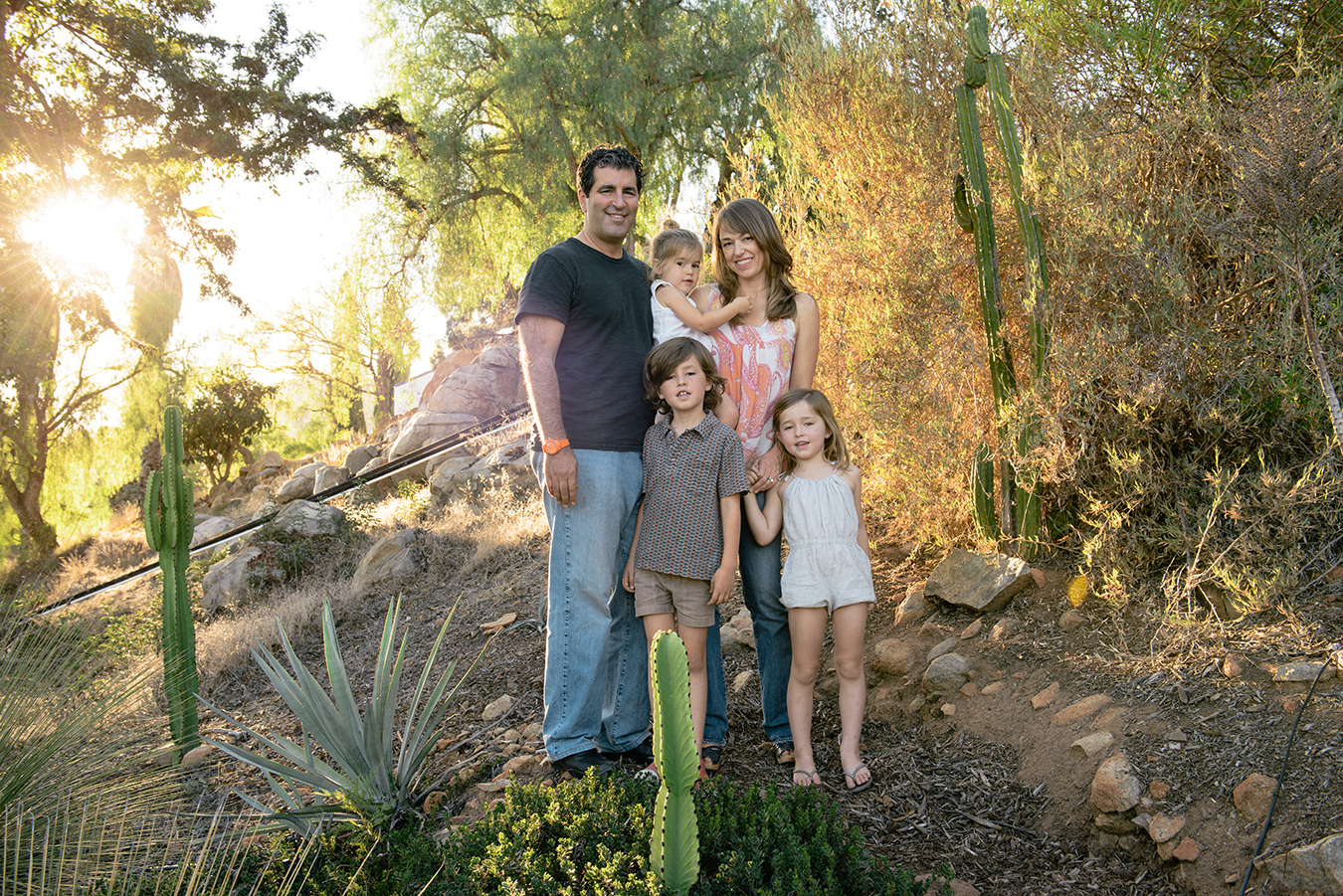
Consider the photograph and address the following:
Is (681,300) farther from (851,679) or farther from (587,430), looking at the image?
(851,679)

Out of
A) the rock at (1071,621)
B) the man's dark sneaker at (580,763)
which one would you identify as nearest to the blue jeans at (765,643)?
the man's dark sneaker at (580,763)

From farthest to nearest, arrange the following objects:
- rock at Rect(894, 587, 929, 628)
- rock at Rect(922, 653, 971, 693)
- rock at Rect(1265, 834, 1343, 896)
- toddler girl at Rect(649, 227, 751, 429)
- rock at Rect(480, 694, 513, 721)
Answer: rock at Rect(480, 694, 513, 721), rock at Rect(894, 587, 929, 628), rock at Rect(922, 653, 971, 693), toddler girl at Rect(649, 227, 751, 429), rock at Rect(1265, 834, 1343, 896)

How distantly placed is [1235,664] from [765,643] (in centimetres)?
160

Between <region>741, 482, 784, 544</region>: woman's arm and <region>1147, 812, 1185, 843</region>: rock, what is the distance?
1442 millimetres

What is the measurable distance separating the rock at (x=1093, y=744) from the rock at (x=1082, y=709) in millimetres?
125

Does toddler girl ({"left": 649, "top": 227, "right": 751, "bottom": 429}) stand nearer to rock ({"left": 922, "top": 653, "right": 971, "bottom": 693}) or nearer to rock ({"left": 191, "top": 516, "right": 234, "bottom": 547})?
rock ({"left": 922, "top": 653, "right": 971, "bottom": 693})

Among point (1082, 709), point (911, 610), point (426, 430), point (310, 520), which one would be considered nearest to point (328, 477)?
point (426, 430)

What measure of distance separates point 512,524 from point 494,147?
11.2m

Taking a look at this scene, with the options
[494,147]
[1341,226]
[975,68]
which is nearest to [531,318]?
[975,68]

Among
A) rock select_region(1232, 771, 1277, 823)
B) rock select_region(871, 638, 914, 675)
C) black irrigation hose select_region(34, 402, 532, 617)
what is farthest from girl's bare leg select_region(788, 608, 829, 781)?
black irrigation hose select_region(34, 402, 532, 617)

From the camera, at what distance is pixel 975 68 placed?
12.1ft

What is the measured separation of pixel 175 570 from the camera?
3.85 metres

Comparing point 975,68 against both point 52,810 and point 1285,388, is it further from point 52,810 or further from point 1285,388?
point 52,810

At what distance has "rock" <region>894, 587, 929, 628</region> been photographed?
13.0 ft
